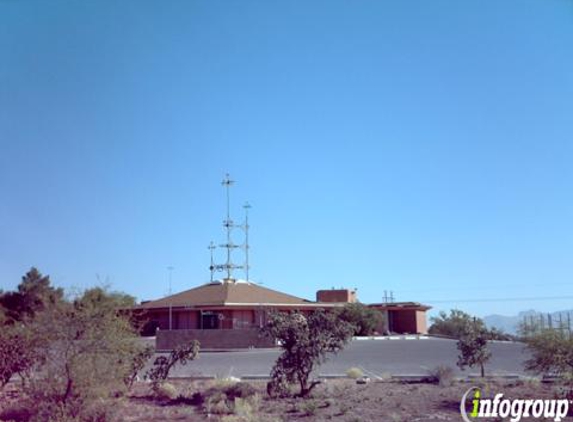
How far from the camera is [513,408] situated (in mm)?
11805

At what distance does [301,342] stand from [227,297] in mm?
31245

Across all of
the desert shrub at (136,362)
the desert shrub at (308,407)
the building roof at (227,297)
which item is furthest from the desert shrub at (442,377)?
the building roof at (227,297)

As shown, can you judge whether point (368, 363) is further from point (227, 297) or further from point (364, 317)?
point (364, 317)

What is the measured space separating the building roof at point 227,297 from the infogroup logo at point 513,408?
105 feet

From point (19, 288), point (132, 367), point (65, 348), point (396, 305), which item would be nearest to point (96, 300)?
point (65, 348)

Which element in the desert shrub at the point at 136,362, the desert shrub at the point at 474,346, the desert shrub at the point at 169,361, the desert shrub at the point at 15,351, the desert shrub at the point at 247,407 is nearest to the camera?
the desert shrub at the point at 247,407

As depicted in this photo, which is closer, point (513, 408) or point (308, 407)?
point (308, 407)

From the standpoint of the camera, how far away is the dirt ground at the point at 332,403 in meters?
11.5

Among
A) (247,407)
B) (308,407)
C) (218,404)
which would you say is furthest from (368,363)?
(247,407)

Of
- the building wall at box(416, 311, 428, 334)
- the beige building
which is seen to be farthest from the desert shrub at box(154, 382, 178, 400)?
the building wall at box(416, 311, 428, 334)

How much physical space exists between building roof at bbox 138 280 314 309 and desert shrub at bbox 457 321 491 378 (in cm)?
2735

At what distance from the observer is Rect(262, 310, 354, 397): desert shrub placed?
1394 cm

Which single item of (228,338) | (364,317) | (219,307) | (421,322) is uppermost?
(219,307)

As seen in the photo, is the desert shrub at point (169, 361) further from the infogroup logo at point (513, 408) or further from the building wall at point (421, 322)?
the building wall at point (421, 322)
